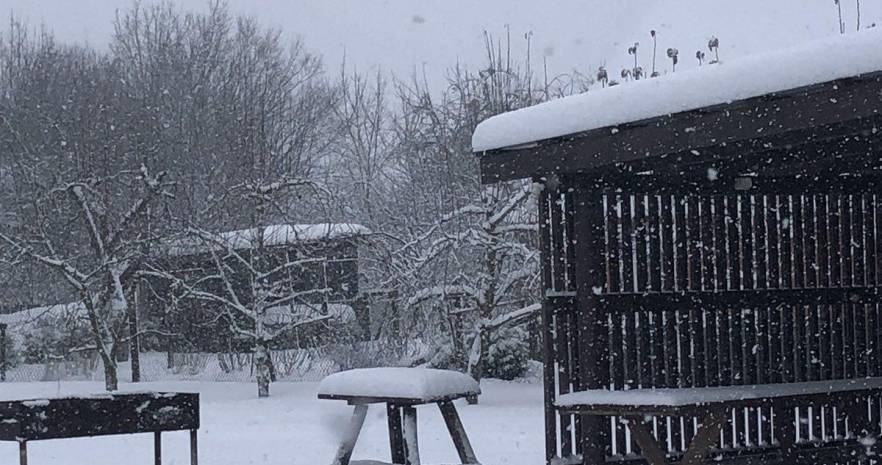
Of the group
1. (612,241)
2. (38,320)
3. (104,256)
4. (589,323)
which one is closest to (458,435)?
(589,323)

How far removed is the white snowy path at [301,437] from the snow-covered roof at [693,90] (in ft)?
8.40

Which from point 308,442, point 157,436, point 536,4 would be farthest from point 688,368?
point 536,4

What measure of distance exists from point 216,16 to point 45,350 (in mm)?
17806

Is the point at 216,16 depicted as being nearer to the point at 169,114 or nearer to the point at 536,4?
the point at 169,114

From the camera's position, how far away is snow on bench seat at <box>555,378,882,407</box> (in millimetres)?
6215

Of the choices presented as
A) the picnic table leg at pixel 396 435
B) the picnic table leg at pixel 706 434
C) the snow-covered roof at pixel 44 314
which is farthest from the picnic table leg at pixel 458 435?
the snow-covered roof at pixel 44 314

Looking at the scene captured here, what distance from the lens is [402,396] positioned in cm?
702

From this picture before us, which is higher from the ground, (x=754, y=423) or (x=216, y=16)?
(x=216, y=16)

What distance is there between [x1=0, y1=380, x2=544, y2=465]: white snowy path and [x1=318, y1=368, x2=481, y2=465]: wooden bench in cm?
36

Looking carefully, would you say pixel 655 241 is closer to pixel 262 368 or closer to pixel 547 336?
pixel 547 336

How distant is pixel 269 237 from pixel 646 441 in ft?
42.3

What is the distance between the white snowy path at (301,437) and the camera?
1023 centimetres

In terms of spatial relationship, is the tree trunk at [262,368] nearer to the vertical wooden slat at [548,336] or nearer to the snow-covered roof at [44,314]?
the snow-covered roof at [44,314]

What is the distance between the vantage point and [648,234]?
7.11 metres
